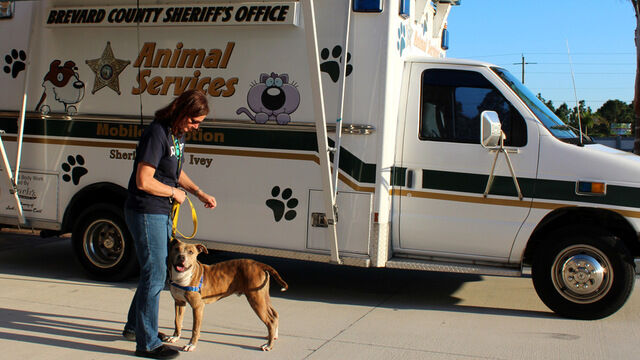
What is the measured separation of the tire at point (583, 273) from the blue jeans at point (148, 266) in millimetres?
3382

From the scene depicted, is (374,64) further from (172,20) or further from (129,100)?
(129,100)

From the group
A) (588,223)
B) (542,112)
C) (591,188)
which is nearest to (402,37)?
(542,112)

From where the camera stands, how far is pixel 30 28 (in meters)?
7.33

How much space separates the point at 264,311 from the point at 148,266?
92 cm

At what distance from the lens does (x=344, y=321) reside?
5.94 meters

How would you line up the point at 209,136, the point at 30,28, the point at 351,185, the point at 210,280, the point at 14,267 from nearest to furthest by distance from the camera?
the point at 210,280 → the point at 351,185 → the point at 209,136 → the point at 30,28 → the point at 14,267

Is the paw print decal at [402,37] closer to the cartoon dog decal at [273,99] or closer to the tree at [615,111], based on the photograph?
the cartoon dog decal at [273,99]

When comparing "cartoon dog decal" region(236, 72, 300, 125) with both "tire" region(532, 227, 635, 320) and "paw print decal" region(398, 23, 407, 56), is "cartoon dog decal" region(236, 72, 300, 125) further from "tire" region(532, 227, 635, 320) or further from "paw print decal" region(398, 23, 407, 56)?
"tire" region(532, 227, 635, 320)

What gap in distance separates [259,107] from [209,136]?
2.02 ft

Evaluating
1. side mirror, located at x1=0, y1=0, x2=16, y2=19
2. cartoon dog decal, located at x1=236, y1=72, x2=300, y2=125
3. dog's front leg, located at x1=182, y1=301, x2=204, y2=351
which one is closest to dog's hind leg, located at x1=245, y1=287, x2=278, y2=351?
dog's front leg, located at x1=182, y1=301, x2=204, y2=351

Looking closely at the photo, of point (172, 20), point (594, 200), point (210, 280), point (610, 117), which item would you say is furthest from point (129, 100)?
point (610, 117)

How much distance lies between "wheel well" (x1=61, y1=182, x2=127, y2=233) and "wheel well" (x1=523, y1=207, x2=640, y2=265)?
415cm

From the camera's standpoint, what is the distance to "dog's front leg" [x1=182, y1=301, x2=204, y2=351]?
487 cm

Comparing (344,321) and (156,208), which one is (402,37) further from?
(156,208)
